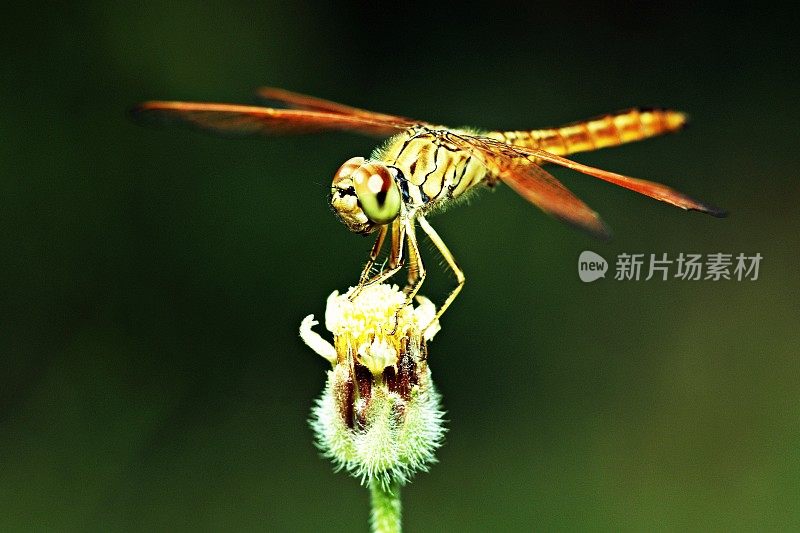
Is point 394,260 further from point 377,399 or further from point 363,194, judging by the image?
point 377,399

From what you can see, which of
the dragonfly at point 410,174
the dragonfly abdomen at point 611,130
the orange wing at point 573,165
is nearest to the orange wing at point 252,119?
the dragonfly at point 410,174

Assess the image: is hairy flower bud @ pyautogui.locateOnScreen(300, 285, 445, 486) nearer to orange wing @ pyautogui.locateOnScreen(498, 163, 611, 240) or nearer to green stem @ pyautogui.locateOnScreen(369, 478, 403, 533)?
green stem @ pyautogui.locateOnScreen(369, 478, 403, 533)

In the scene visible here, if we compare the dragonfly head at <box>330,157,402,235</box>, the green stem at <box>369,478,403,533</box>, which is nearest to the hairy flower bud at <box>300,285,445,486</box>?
the green stem at <box>369,478,403,533</box>

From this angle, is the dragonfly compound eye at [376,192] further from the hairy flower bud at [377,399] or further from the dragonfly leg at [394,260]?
the hairy flower bud at [377,399]

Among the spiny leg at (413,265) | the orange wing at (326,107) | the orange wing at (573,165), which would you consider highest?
the orange wing at (326,107)

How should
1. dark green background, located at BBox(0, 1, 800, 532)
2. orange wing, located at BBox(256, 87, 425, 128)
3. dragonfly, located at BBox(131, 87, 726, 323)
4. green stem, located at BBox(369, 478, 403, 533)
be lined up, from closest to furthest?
1. green stem, located at BBox(369, 478, 403, 533)
2. dragonfly, located at BBox(131, 87, 726, 323)
3. orange wing, located at BBox(256, 87, 425, 128)
4. dark green background, located at BBox(0, 1, 800, 532)

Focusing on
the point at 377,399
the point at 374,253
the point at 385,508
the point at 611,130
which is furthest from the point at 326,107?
the point at 385,508
